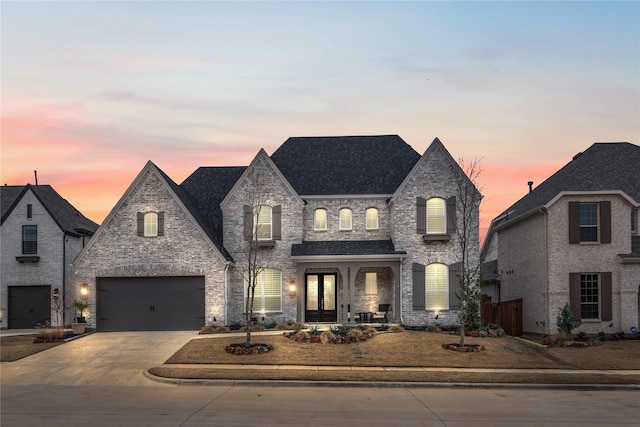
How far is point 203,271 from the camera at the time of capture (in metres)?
32.3

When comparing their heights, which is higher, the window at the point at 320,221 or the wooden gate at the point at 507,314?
the window at the point at 320,221

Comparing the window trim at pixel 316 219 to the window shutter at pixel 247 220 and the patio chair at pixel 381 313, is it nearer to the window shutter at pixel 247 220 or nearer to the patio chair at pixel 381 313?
the window shutter at pixel 247 220

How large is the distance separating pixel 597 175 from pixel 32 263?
33.0 meters

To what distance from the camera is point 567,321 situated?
29.2 metres

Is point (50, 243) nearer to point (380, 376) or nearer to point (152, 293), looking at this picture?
point (152, 293)

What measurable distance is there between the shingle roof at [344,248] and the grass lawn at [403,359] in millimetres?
5511

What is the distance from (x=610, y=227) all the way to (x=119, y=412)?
25491 millimetres

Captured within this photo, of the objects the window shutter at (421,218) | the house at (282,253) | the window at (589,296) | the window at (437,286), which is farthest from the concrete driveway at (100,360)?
the window at (589,296)

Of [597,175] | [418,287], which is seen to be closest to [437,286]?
[418,287]

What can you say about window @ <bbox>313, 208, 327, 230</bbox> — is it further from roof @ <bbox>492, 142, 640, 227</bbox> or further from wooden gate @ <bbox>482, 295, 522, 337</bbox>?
roof @ <bbox>492, 142, 640, 227</bbox>

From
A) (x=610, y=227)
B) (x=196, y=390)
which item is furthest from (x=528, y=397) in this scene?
(x=610, y=227)

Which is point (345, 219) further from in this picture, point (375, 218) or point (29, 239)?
point (29, 239)

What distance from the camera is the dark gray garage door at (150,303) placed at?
106 feet

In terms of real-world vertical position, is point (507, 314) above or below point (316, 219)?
below
